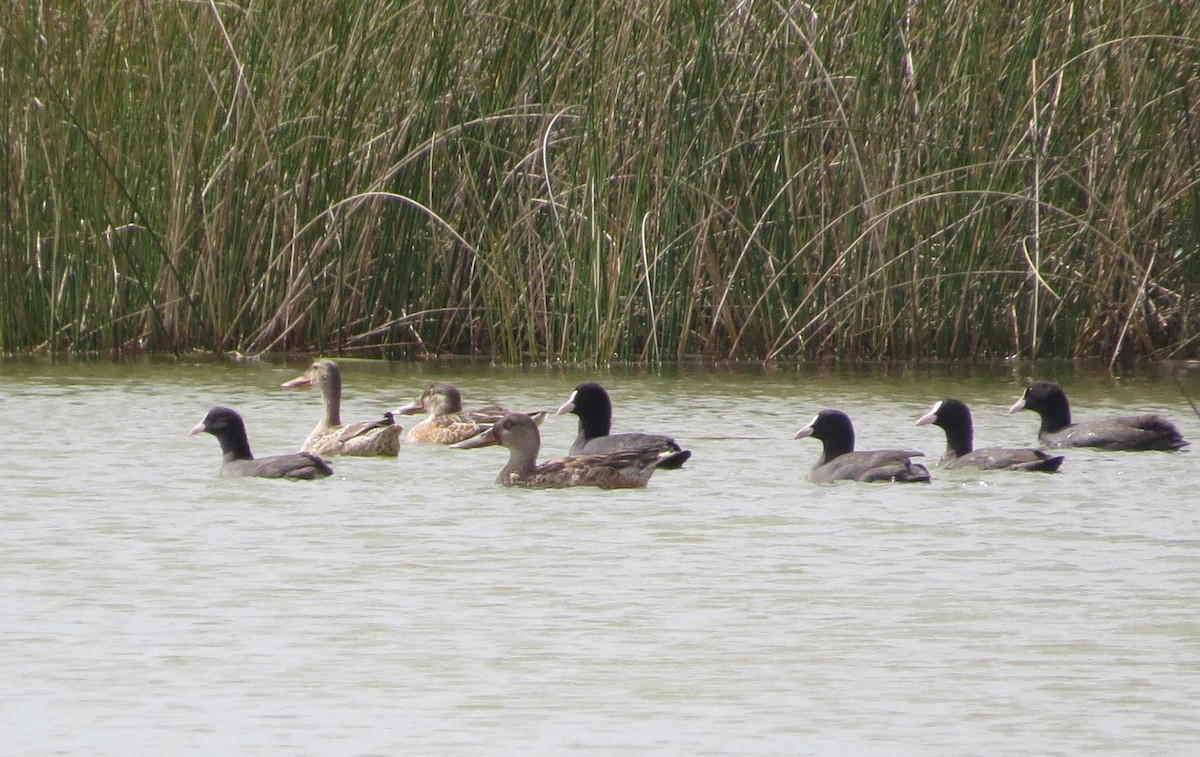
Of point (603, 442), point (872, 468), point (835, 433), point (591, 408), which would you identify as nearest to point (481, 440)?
point (603, 442)

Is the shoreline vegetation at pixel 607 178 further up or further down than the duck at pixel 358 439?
further up

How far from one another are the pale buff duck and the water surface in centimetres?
13

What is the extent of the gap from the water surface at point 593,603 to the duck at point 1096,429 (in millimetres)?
72

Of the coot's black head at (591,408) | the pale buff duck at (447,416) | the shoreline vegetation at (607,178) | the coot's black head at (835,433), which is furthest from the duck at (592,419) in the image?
the shoreline vegetation at (607,178)

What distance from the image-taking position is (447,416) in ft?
29.8

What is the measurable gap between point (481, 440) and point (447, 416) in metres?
0.82

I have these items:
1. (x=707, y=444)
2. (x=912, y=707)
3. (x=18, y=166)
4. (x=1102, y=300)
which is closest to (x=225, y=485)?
(x=707, y=444)

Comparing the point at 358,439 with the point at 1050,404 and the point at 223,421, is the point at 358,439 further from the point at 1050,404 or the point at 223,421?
the point at 1050,404

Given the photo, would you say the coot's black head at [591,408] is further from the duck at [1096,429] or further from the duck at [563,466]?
the duck at [1096,429]

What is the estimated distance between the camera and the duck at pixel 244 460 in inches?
302

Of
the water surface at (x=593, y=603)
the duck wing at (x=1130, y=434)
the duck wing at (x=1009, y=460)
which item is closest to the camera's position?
the water surface at (x=593, y=603)

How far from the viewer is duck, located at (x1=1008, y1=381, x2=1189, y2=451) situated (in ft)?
27.0

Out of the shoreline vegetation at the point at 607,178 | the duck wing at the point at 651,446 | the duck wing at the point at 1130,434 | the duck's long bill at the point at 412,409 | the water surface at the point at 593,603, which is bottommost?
the water surface at the point at 593,603

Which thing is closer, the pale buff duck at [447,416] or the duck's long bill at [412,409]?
the pale buff duck at [447,416]
